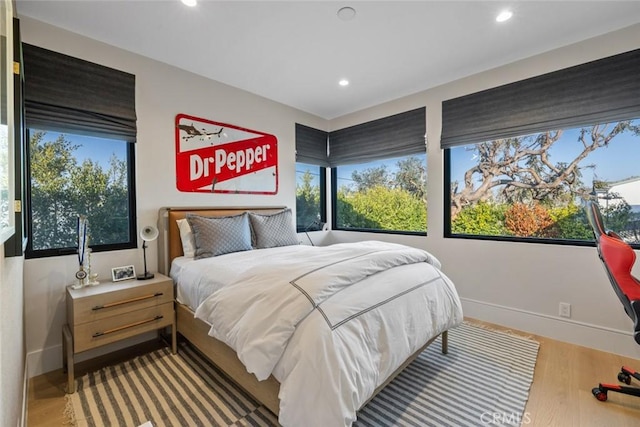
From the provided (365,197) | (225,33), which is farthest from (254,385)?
(365,197)

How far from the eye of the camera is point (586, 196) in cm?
248

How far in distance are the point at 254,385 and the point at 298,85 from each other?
2.94m

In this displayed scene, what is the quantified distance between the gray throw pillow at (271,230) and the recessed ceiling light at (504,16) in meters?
2.59

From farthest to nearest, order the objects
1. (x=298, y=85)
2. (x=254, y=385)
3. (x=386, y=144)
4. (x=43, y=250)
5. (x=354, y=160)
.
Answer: (x=354, y=160) → (x=386, y=144) → (x=298, y=85) → (x=43, y=250) → (x=254, y=385)

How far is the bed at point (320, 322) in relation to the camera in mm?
1176

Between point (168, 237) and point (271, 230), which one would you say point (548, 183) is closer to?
point (271, 230)

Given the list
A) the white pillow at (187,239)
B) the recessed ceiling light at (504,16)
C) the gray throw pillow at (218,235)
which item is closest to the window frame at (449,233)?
the recessed ceiling light at (504,16)

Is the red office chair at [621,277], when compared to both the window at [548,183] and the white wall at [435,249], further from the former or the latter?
the window at [548,183]

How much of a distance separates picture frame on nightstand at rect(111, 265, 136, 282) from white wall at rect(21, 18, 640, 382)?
21cm

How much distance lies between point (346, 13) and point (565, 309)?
3.06 meters

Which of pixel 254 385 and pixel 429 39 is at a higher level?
pixel 429 39

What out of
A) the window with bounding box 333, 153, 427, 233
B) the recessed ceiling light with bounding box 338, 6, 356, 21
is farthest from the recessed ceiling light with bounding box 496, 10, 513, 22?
the window with bounding box 333, 153, 427, 233

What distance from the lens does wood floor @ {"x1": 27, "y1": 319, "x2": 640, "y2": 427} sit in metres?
1.58

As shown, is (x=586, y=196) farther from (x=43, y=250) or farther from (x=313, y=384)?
(x=43, y=250)
